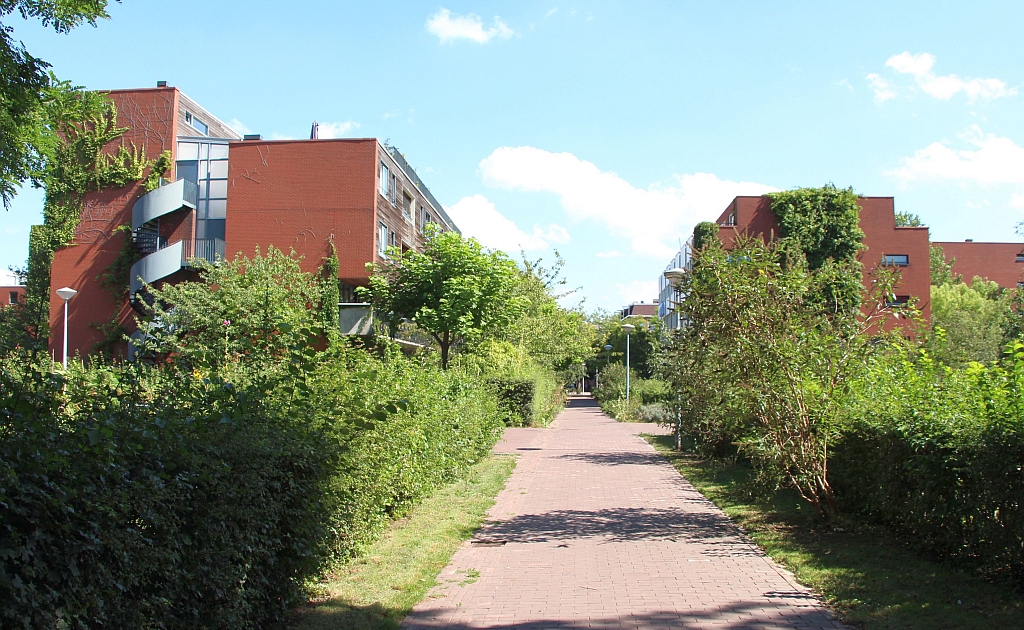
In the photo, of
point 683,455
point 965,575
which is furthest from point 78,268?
point 965,575

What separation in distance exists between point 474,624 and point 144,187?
36000 millimetres

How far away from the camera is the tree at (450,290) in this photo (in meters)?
22.9

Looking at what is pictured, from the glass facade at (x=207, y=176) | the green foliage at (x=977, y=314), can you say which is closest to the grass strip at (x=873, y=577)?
the glass facade at (x=207, y=176)

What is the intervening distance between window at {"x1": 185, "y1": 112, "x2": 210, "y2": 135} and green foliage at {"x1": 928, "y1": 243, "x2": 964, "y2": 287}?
60272 mm

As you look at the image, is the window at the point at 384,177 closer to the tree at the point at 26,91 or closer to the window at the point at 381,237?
the window at the point at 381,237

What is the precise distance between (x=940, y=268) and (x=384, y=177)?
58134 mm

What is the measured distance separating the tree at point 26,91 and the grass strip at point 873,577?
1305 cm

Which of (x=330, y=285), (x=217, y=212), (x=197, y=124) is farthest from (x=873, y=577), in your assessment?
(x=197, y=124)

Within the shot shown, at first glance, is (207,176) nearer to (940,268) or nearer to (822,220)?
(822,220)

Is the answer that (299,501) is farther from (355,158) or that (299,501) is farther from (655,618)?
(355,158)

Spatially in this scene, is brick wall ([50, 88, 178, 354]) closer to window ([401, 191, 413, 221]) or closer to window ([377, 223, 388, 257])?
window ([377, 223, 388, 257])

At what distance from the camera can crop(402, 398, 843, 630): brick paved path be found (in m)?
6.04

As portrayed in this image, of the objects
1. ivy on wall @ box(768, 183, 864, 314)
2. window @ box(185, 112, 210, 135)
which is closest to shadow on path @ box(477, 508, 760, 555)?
ivy on wall @ box(768, 183, 864, 314)

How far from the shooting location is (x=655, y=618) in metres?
6.00
